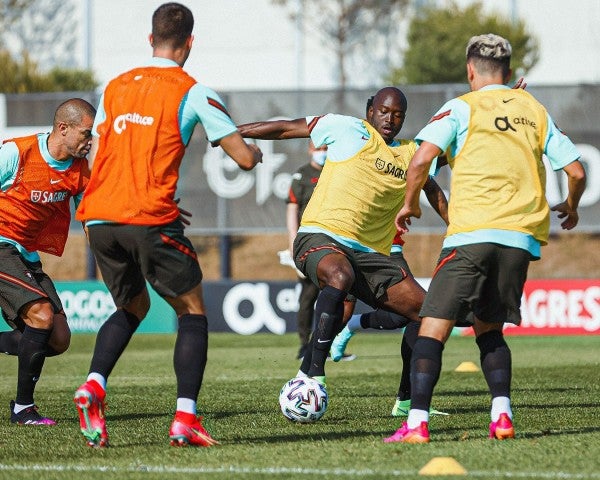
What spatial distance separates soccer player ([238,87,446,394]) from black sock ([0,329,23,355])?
6.39 feet

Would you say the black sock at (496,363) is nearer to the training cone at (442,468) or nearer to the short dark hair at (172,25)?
the training cone at (442,468)

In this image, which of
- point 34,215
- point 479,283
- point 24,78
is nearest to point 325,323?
point 479,283

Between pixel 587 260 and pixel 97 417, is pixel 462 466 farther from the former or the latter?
pixel 587 260

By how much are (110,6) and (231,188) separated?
1700 centimetres

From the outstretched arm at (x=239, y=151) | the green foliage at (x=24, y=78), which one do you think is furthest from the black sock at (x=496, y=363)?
the green foliage at (x=24, y=78)

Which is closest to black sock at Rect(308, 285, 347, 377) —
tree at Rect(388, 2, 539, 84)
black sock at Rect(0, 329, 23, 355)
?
black sock at Rect(0, 329, 23, 355)

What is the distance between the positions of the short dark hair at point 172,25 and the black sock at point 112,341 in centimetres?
146

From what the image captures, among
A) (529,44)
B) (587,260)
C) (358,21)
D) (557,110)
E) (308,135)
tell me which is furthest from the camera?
(358,21)

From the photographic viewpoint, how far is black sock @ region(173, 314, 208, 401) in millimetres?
6461

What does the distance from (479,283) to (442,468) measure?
1.32 meters

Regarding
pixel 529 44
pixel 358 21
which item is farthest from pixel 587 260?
pixel 358 21

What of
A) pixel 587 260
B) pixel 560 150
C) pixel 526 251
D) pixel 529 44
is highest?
pixel 529 44

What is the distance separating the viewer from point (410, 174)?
6.60 metres

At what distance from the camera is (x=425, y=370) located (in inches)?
260
